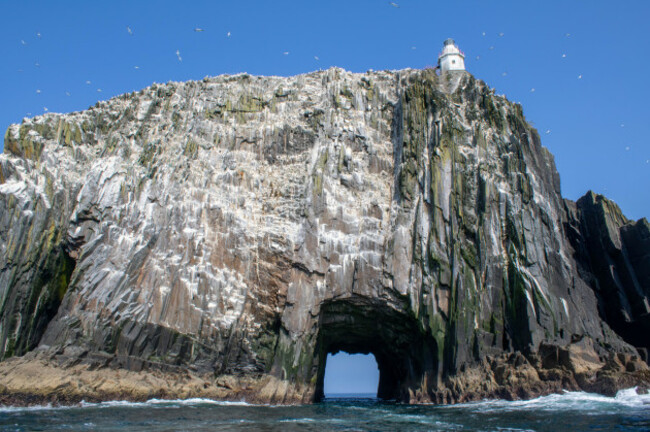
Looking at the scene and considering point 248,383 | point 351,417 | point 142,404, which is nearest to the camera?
point 351,417

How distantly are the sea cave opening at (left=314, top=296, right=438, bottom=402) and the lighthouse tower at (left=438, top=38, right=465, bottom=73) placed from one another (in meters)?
23.3

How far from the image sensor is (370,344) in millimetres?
41688

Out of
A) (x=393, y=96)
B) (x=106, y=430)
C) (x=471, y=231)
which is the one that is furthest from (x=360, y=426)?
(x=393, y=96)

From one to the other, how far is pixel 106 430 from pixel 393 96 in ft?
96.2

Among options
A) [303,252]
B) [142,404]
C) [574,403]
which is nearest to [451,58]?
[303,252]

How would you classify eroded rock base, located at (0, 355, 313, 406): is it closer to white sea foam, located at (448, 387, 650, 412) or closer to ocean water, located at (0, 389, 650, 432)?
ocean water, located at (0, 389, 650, 432)

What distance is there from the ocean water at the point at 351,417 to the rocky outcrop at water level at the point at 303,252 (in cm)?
245

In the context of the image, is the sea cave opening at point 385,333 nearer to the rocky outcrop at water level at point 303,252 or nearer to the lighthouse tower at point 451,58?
the rocky outcrop at water level at point 303,252

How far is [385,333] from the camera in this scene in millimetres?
35812

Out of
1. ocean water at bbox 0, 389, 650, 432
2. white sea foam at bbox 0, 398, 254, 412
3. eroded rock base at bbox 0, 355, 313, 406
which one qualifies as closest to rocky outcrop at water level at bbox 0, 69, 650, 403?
eroded rock base at bbox 0, 355, 313, 406

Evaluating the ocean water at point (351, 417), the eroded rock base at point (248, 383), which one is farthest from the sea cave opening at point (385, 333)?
the ocean water at point (351, 417)

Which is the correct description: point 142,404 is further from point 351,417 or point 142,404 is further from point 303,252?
point 303,252

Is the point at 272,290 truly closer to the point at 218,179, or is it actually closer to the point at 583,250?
the point at 218,179

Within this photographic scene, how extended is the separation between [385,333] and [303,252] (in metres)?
8.81
